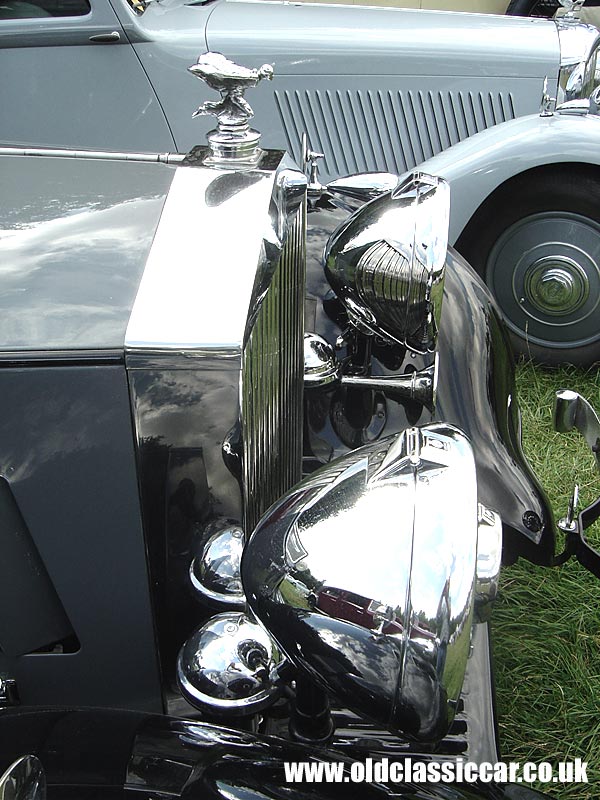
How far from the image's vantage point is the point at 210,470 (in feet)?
3.26

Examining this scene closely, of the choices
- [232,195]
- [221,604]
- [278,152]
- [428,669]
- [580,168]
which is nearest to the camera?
[428,669]

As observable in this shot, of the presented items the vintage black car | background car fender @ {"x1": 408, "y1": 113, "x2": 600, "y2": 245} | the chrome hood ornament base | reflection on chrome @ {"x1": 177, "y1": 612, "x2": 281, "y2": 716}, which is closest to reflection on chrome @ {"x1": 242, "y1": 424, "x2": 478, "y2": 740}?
the vintage black car

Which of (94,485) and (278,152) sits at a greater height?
(278,152)

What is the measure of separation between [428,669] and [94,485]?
45 centimetres

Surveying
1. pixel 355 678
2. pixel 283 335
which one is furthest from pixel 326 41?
pixel 355 678

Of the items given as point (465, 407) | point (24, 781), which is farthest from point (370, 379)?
point (24, 781)

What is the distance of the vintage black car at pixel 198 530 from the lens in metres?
0.83

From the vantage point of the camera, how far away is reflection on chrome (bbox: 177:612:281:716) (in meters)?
0.98

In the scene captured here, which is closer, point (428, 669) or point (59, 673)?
point (428, 669)

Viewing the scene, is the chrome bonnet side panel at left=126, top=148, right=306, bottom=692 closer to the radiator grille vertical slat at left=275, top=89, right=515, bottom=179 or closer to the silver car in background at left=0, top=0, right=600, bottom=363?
the silver car in background at left=0, top=0, right=600, bottom=363

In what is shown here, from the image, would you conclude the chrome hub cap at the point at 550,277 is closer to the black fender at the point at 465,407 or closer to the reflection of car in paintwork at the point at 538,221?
the reflection of car in paintwork at the point at 538,221

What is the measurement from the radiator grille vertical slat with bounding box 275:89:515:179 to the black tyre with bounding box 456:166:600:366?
0.40 m

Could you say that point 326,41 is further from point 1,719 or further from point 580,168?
point 1,719

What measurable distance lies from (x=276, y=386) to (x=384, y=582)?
0.52m
